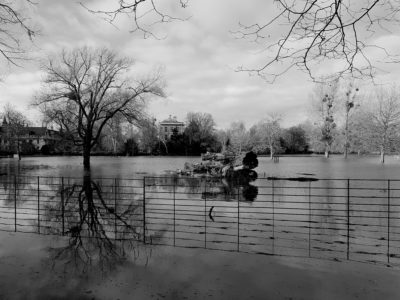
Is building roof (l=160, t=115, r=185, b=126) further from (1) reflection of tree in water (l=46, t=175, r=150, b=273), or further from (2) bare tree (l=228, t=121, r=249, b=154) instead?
(1) reflection of tree in water (l=46, t=175, r=150, b=273)

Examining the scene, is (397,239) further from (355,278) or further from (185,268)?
(185,268)

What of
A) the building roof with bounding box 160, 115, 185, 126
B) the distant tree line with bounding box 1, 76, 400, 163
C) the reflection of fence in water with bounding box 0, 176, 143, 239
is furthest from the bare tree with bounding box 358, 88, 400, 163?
the building roof with bounding box 160, 115, 185, 126

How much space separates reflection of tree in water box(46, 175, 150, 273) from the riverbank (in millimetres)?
131

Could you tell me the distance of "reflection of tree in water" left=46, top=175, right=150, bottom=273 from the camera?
5.41 metres

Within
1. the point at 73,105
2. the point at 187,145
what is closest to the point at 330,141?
the point at 187,145

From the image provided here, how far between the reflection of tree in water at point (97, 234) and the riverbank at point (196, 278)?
0.13 metres

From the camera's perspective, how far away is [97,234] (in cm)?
696

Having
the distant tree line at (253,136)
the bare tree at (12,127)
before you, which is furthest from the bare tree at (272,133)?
the bare tree at (12,127)

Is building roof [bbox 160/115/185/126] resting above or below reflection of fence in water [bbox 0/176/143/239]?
above

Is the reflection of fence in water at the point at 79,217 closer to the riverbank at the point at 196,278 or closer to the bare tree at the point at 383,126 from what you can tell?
the riverbank at the point at 196,278

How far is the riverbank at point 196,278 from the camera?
4242 millimetres

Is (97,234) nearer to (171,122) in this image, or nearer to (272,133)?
(272,133)

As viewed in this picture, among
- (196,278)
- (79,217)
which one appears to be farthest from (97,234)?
(196,278)

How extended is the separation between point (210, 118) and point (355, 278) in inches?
3851
